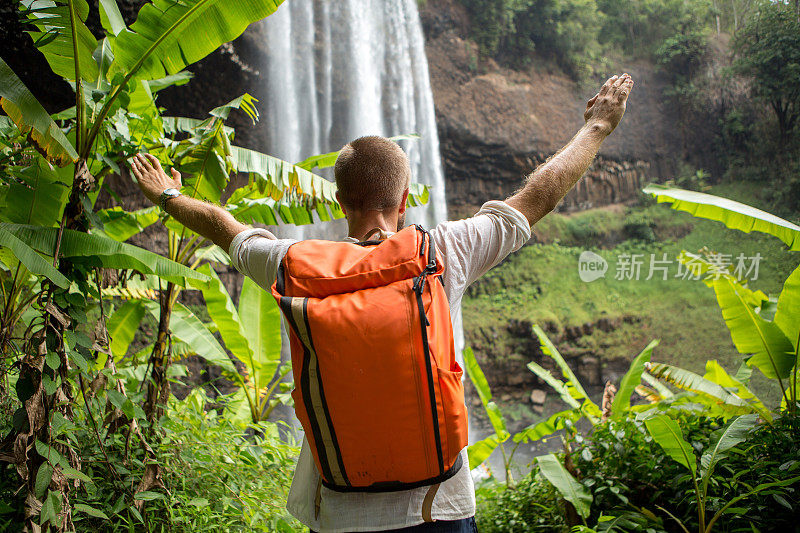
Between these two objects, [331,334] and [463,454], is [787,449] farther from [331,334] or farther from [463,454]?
[331,334]

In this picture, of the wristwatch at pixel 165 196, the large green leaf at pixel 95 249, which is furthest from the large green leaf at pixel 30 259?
the wristwatch at pixel 165 196

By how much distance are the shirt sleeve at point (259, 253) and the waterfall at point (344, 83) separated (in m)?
6.86

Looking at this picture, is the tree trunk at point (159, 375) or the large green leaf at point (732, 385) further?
the large green leaf at point (732, 385)

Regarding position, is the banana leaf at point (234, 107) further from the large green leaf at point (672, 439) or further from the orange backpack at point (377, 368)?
the large green leaf at point (672, 439)

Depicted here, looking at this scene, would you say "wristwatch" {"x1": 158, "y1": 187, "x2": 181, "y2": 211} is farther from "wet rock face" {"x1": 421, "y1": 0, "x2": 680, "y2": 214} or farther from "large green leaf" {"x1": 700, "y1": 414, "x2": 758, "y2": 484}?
"wet rock face" {"x1": 421, "y1": 0, "x2": 680, "y2": 214}

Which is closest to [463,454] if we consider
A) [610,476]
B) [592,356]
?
[610,476]

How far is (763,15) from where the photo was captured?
250 inches

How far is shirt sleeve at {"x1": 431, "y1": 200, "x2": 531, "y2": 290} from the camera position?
111 centimetres

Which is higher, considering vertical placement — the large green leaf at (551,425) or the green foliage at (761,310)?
the green foliage at (761,310)

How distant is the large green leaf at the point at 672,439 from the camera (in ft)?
6.72

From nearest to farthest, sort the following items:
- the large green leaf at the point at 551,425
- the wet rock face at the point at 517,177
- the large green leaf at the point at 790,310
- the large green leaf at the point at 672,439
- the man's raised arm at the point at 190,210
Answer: the man's raised arm at the point at 190,210
the large green leaf at the point at 672,439
the large green leaf at the point at 790,310
the large green leaf at the point at 551,425
the wet rock face at the point at 517,177

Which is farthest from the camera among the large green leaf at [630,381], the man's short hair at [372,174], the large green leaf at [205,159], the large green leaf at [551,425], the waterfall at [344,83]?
the waterfall at [344,83]

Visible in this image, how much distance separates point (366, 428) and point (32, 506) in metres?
1.22

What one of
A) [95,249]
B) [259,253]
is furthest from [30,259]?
[259,253]
